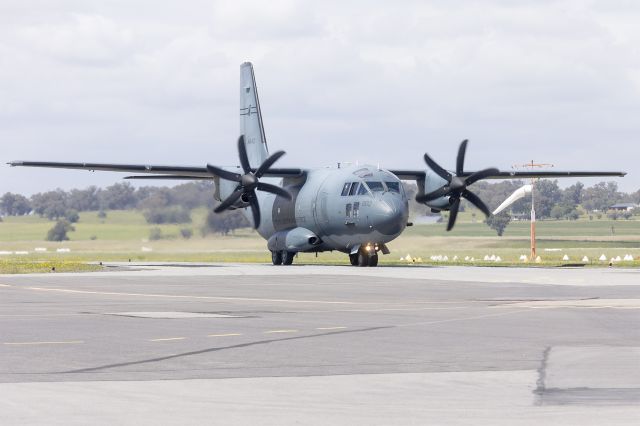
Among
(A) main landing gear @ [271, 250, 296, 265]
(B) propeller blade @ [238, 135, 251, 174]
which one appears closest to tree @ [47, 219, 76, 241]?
(A) main landing gear @ [271, 250, 296, 265]

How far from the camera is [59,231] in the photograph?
9900 cm

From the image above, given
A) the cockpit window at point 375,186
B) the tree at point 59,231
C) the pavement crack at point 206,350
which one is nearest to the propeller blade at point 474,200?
the cockpit window at point 375,186

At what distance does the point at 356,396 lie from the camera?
12.6m

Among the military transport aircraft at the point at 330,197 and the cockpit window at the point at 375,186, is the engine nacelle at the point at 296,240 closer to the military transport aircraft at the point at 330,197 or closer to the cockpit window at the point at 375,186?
the military transport aircraft at the point at 330,197

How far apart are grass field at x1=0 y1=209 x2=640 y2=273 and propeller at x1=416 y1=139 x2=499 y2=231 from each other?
5615 mm

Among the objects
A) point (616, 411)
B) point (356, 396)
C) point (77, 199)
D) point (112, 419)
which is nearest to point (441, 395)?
point (356, 396)

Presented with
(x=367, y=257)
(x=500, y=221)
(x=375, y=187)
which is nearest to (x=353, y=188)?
(x=375, y=187)

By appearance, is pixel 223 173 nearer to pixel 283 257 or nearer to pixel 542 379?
pixel 283 257

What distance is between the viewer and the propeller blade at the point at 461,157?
56.2 metres

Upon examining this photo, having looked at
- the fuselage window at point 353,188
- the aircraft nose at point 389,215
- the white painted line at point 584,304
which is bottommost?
the white painted line at point 584,304

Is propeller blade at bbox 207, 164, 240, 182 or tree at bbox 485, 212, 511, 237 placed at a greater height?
propeller blade at bbox 207, 164, 240, 182

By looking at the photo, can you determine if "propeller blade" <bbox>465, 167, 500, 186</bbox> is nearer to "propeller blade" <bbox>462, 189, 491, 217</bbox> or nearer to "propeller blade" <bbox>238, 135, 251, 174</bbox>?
"propeller blade" <bbox>462, 189, 491, 217</bbox>

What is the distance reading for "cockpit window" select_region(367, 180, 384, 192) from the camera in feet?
175

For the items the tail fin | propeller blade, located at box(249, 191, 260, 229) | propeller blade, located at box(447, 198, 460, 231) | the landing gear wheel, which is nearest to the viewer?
propeller blade, located at box(249, 191, 260, 229)
